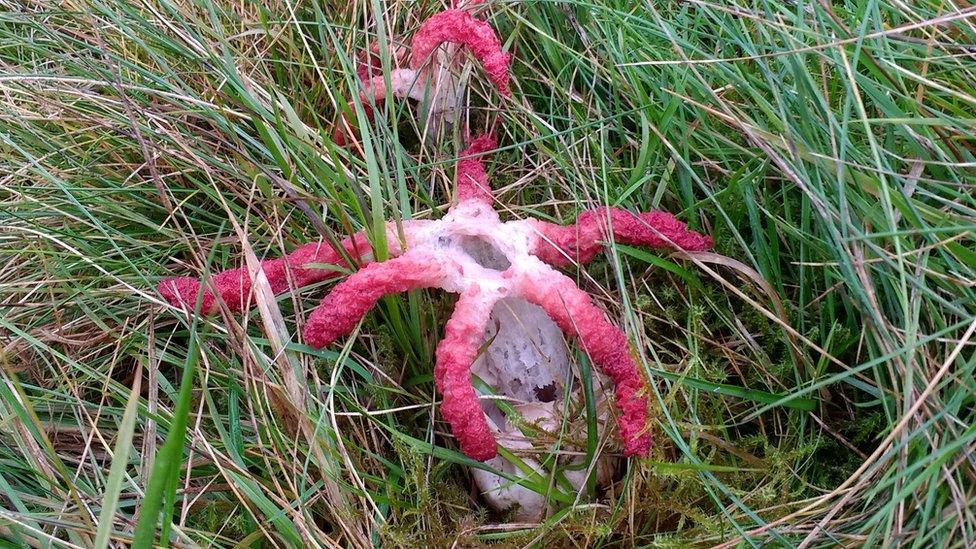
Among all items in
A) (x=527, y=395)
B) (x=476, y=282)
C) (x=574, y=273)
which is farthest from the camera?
(x=574, y=273)

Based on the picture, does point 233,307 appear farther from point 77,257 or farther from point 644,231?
point 644,231

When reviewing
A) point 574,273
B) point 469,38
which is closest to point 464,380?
point 574,273

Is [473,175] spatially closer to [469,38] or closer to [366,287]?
[469,38]

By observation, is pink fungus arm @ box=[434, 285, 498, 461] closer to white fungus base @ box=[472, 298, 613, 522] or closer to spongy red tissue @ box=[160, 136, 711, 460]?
spongy red tissue @ box=[160, 136, 711, 460]

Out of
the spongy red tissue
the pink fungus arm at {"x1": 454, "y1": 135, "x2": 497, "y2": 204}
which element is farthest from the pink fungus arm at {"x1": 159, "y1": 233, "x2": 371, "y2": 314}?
the pink fungus arm at {"x1": 454, "y1": 135, "x2": 497, "y2": 204}

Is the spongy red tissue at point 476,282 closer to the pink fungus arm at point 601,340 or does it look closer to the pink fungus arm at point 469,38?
the pink fungus arm at point 601,340

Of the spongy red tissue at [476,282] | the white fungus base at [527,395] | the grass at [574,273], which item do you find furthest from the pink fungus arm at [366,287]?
the white fungus base at [527,395]

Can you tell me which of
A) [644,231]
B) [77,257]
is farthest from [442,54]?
[77,257]
